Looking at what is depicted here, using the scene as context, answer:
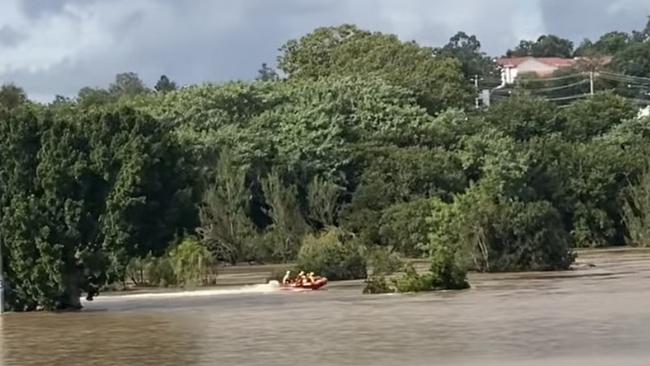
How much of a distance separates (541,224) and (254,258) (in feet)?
57.6

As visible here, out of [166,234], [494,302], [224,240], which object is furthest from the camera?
[224,240]

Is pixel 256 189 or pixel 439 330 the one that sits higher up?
pixel 256 189

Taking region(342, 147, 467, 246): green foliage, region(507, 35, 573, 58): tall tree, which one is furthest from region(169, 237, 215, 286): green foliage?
region(507, 35, 573, 58): tall tree

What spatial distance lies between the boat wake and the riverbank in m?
0.37

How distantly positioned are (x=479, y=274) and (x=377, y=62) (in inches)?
1635

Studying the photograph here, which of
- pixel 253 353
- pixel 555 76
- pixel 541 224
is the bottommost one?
pixel 253 353

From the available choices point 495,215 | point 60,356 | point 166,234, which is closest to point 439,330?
point 60,356

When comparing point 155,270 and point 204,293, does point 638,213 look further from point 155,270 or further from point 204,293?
point 204,293

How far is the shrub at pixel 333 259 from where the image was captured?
4809cm

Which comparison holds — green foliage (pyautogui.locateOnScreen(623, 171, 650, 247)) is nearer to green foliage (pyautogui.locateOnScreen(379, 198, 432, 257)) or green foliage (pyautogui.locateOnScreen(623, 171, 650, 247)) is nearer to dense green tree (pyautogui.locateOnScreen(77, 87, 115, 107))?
green foliage (pyautogui.locateOnScreen(379, 198, 432, 257))

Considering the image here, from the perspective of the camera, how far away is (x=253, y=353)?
2252cm

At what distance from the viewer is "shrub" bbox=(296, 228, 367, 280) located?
158ft

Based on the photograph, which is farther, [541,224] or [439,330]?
[541,224]

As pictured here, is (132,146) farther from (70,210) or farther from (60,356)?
(60,356)
